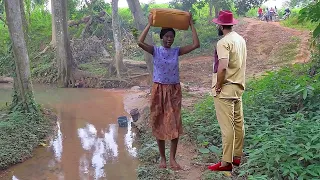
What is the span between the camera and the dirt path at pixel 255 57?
44.3 feet

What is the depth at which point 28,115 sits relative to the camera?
8758mm

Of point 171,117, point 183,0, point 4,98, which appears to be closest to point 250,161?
point 171,117

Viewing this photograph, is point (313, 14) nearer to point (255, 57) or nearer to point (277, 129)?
point (277, 129)

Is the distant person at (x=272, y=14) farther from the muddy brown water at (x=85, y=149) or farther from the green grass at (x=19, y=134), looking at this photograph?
the green grass at (x=19, y=134)

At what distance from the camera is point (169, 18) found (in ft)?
13.8

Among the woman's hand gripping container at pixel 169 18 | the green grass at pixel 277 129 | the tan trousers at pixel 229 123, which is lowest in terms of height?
the green grass at pixel 277 129

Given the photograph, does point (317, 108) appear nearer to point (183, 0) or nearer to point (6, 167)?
point (6, 167)

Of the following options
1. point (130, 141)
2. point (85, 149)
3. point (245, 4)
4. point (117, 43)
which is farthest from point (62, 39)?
point (245, 4)

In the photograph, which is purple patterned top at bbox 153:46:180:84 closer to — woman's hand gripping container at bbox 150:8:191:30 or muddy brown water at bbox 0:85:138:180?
woman's hand gripping container at bbox 150:8:191:30

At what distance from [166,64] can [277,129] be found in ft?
6.74

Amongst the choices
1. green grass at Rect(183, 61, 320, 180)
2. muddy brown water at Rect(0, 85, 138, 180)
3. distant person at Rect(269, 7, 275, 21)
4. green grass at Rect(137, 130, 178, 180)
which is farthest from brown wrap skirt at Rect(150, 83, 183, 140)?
distant person at Rect(269, 7, 275, 21)

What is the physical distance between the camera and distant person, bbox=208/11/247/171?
12.2 feet

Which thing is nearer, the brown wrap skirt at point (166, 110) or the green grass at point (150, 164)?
the brown wrap skirt at point (166, 110)

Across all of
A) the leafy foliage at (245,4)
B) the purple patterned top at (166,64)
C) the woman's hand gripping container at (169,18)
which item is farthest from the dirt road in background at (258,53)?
the woman's hand gripping container at (169,18)
